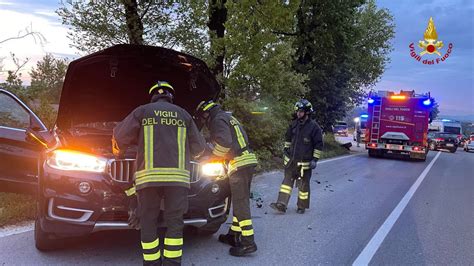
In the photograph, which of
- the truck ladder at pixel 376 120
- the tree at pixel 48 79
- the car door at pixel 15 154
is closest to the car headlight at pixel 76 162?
the car door at pixel 15 154

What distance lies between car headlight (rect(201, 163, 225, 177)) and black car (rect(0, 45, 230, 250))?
0.04ft

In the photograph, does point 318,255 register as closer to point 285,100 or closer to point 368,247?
point 368,247

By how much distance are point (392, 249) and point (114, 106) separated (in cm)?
419

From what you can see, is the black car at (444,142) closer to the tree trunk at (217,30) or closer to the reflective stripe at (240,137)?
the tree trunk at (217,30)

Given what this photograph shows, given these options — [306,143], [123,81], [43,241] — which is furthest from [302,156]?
[43,241]

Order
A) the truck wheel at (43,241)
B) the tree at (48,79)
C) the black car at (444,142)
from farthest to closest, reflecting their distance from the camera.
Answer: the black car at (444,142), the tree at (48,79), the truck wheel at (43,241)

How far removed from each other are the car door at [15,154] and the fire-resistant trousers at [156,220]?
7.77 feet

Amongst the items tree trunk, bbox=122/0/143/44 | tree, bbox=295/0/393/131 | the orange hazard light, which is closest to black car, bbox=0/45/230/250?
tree trunk, bbox=122/0/143/44

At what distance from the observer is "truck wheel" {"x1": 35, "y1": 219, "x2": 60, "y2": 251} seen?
13.9 feet

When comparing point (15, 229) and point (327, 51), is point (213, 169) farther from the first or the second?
point (327, 51)

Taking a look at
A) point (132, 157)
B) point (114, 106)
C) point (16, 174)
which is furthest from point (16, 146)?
point (132, 157)

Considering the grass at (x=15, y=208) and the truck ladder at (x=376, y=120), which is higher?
the truck ladder at (x=376, y=120)

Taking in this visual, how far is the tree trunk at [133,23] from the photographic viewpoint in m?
10.5

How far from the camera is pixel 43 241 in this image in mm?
4281
